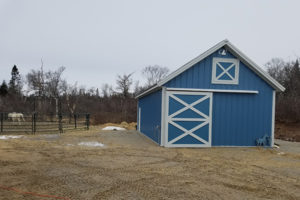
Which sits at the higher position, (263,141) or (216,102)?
(216,102)

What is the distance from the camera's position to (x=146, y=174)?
5.42m

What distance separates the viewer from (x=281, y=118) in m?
21.5

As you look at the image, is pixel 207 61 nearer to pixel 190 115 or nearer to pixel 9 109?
pixel 190 115


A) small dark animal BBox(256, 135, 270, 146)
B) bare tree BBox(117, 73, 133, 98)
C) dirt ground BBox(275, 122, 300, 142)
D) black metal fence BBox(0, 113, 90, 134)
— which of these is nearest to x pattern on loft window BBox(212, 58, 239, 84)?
small dark animal BBox(256, 135, 270, 146)

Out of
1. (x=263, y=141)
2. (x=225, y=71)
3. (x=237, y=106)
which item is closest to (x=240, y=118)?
(x=237, y=106)

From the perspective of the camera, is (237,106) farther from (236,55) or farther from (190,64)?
(190,64)

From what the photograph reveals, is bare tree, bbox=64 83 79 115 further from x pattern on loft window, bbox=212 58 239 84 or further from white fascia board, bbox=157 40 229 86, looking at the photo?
x pattern on loft window, bbox=212 58 239 84

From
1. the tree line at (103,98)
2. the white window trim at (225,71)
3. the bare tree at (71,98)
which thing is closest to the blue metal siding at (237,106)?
the white window trim at (225,71)

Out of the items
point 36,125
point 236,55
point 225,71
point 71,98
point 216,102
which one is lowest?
point 36,125

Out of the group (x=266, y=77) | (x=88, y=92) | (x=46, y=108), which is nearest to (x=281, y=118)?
(x=266, y=77)

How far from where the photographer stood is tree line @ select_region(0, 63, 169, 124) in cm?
2720

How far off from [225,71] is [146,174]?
5979 millimetres

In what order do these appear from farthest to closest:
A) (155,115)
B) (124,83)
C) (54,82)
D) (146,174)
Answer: (54,82)
(124,83)
(155,115)
(146,174)

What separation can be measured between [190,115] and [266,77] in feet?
11.9
